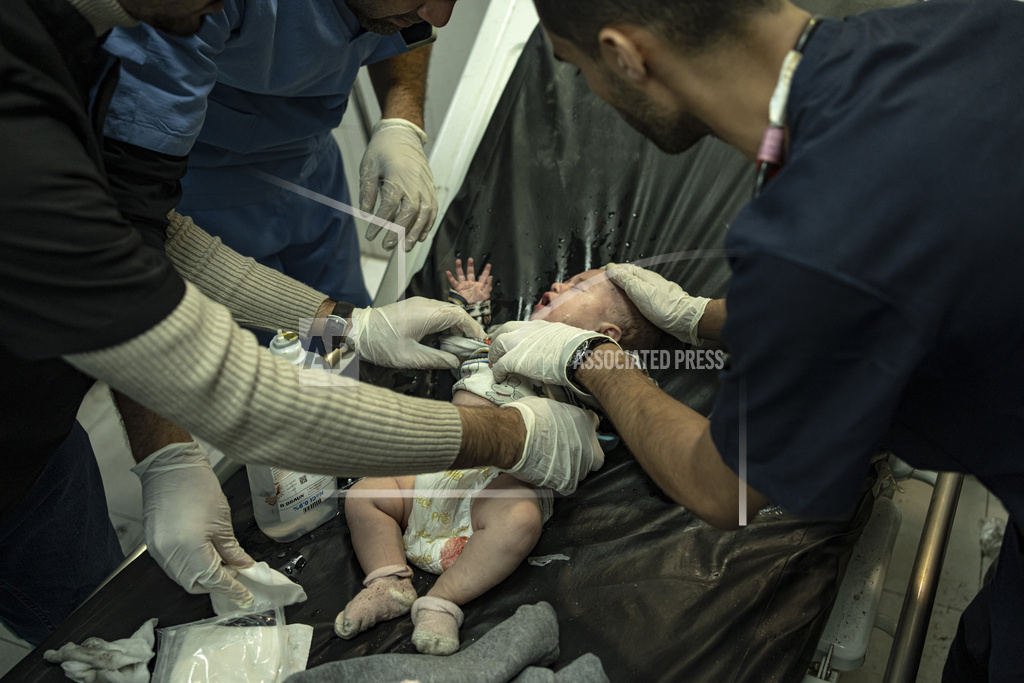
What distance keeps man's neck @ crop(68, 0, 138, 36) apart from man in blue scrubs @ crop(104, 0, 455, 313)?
0.11m

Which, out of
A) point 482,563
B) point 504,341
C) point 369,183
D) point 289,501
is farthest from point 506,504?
point 369,183

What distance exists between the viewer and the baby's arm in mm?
1946

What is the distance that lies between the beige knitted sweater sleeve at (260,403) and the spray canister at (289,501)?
47 cm

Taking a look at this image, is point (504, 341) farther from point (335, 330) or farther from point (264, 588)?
point (264, 588)

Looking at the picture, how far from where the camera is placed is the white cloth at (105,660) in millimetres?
1295

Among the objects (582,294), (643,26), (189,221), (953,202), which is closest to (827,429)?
(953,202)

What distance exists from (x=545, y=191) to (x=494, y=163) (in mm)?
195

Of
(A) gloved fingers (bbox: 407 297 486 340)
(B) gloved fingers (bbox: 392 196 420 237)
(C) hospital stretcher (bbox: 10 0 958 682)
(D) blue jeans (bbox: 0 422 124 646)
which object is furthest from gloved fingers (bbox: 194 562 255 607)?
(B) gloved fingers (bbox: 392 196 420 237)

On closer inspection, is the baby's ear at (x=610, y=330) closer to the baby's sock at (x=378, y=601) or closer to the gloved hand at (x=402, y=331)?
the gloved hand at (x=402, y=331)

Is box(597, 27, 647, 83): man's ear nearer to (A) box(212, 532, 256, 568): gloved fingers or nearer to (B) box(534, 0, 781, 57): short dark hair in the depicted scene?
(B) box(534, 0, 781, 57): short dark hair

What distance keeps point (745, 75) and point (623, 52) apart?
16 centimetres

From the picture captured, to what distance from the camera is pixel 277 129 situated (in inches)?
69.1

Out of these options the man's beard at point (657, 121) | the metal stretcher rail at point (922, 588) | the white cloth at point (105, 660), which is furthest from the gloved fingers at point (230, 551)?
the metal stretcher rail at point (922, 588)

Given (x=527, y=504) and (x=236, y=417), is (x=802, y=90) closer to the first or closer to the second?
(x=236, y=417)
